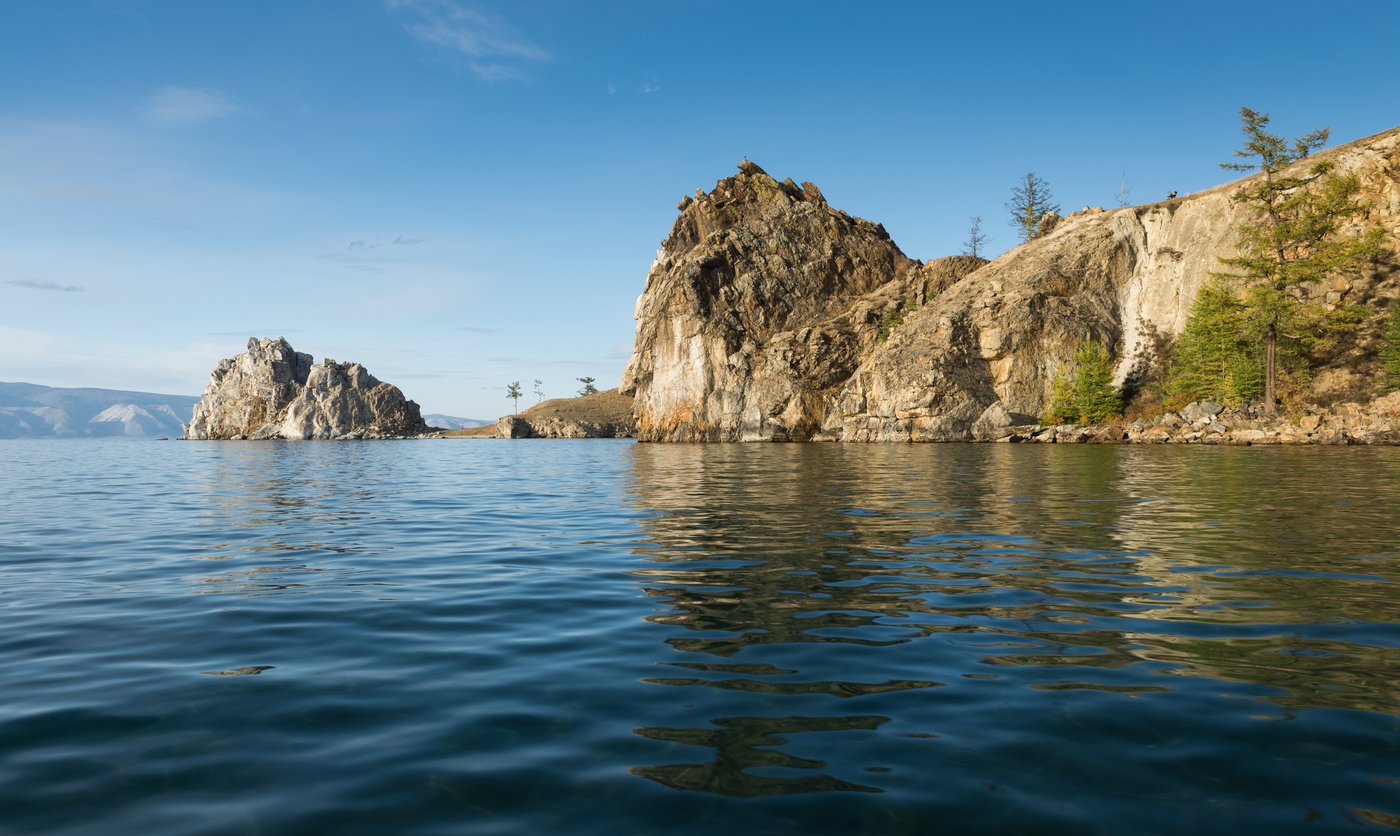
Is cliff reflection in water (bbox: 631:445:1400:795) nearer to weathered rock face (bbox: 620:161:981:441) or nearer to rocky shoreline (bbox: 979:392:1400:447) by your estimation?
rocky shoreline (bbox: 979:392:1400:447)

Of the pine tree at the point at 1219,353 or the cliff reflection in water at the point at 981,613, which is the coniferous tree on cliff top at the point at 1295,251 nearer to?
the pine tree at the point at 1219,353

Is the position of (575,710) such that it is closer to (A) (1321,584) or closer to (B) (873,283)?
(A) (1321,584)

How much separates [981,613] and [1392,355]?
79911mm

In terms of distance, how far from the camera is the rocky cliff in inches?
3610

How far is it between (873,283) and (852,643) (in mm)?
135889

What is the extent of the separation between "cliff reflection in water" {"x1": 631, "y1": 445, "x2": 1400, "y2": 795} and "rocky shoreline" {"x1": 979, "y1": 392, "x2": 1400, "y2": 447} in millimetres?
44620

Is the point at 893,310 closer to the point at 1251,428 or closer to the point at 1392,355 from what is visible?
the point at 1251,428

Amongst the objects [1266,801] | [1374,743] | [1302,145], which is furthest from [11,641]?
[1302,145]

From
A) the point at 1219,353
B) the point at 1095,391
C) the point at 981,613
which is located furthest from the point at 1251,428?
the point at 981,613

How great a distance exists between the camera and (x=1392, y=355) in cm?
6775

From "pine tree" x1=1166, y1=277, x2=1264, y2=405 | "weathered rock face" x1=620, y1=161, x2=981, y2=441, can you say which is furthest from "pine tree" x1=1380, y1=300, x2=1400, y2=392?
"weathered rock face" x1=620, y1=161, x2=981, y2=441

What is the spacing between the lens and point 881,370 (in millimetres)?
104438

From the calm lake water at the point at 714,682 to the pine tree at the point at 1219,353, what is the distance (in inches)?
2723

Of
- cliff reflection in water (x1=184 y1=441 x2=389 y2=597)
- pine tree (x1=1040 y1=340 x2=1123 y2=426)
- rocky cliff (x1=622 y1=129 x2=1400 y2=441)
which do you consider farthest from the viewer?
rocky cliff (x1=622 y1=129 x2=1400 y2=441)
